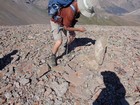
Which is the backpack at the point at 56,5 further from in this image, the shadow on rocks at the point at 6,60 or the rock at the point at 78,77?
the shadow on rocks at the point at 6,60

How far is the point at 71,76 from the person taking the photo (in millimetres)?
9672

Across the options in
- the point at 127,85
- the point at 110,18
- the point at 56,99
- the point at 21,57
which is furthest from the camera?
the point at 110,18

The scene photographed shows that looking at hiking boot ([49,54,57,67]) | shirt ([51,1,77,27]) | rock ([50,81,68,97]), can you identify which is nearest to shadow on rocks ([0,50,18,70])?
hiking boot ([49,54,57,67])

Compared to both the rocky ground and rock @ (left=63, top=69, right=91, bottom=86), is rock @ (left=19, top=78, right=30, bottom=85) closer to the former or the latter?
the rocky ground

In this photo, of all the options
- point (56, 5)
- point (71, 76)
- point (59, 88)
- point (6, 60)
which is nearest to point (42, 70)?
point (71, 76)

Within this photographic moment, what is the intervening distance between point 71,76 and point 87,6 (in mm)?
2603

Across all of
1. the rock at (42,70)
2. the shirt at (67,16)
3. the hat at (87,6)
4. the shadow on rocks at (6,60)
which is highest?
the hat at (87,6)

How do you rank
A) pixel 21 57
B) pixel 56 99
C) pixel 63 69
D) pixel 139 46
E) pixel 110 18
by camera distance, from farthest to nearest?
pixel 110 18 → pixel 139 46 → pixel 21 57 → pixel 63 69 → pixel 56 99

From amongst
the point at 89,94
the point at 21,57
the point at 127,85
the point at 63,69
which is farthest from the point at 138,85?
the point at 21,57

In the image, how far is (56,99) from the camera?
343 inches

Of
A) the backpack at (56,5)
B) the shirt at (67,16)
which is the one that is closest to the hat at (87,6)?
the shirt at (67,16)

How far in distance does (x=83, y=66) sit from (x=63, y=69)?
710 millimetres

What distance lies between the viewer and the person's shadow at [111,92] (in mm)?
8711

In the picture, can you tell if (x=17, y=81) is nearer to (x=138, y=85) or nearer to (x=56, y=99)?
(x=56, y=99)
